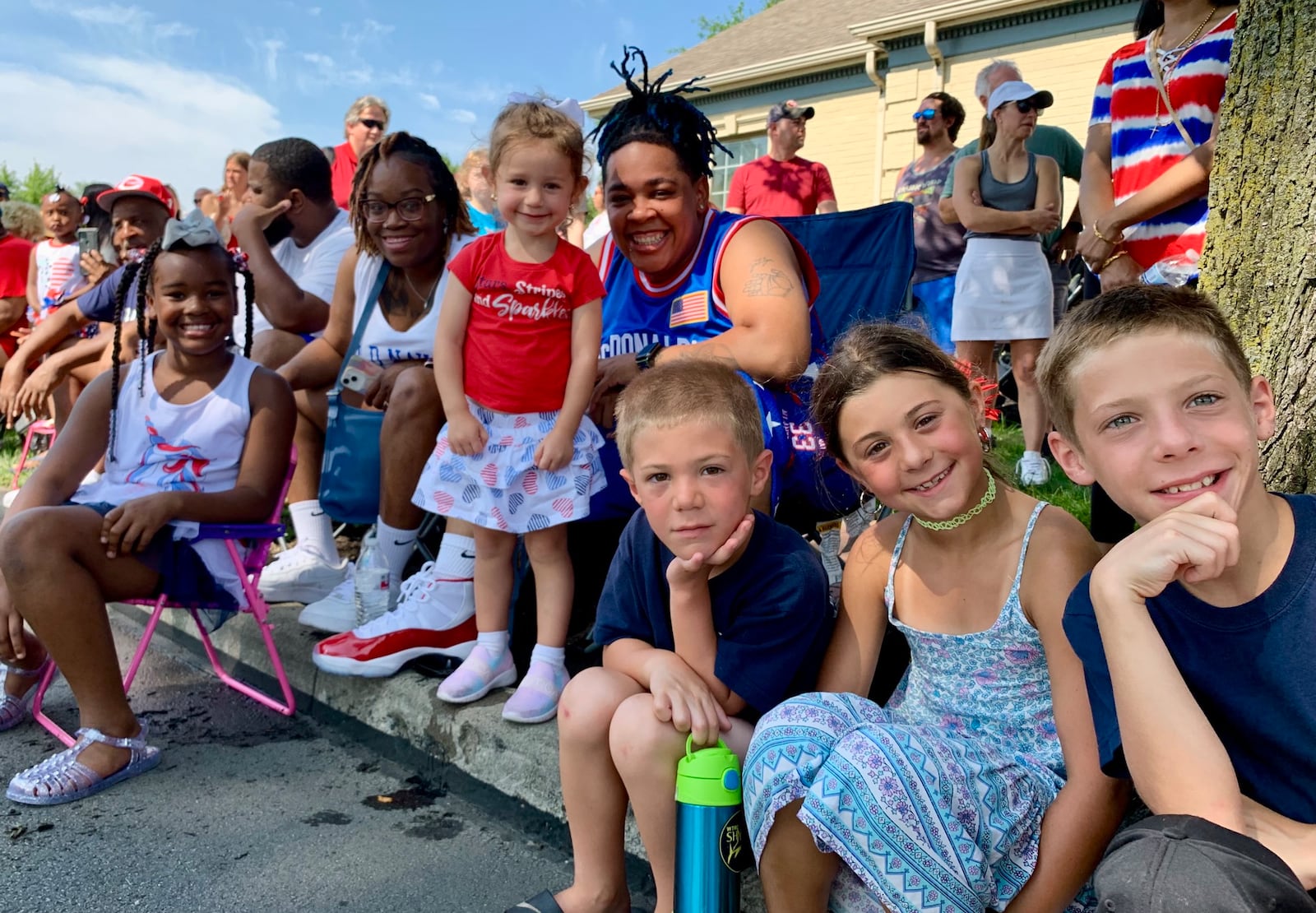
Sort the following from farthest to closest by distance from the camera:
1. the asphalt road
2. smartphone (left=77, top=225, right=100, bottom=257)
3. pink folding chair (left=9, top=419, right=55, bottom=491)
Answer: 1. pink folding chair (left=9, top=419, right=55, bottom=491)
2. smartphone (left=77, top=225, right=100, bottom=257)
3. the asphalt road

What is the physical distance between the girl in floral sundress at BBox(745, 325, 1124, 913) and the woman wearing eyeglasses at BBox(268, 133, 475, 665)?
1567 millimetres

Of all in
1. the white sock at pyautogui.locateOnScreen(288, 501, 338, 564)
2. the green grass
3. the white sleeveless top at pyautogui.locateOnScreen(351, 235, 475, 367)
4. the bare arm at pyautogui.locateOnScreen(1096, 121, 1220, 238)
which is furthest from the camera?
the white sock at pyautogui.locateOnScreen(288, 501, 338, 564)

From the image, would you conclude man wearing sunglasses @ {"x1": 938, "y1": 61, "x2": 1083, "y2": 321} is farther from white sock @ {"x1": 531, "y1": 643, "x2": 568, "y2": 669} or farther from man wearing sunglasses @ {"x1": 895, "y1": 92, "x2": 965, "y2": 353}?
white sock @ {"x1": 531, "y1": 643, "x2": 568, "y2": 669}

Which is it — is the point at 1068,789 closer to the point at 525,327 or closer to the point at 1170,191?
the point at 1170,191

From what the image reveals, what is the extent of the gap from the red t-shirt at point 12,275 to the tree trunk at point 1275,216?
8546 millimetres

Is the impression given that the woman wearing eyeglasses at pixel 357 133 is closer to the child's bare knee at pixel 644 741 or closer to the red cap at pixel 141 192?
the red cap at pixel 141 192

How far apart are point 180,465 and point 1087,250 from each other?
2.85m

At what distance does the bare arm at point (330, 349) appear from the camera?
3.98m

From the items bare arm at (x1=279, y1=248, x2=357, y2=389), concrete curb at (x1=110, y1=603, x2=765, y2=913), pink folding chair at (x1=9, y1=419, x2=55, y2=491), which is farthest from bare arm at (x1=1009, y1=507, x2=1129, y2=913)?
pink folding chair at (x1=9, y1=419, x2=55, y2=491)

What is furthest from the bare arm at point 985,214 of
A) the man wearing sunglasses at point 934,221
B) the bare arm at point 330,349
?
the bare arm at point 330,349

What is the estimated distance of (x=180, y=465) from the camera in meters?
3.33

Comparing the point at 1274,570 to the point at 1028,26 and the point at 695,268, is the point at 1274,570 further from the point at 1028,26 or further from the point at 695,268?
the point at 1028,26

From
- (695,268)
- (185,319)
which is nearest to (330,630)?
(185,319)

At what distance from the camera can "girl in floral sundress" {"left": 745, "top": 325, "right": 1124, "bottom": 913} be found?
5.43ft
